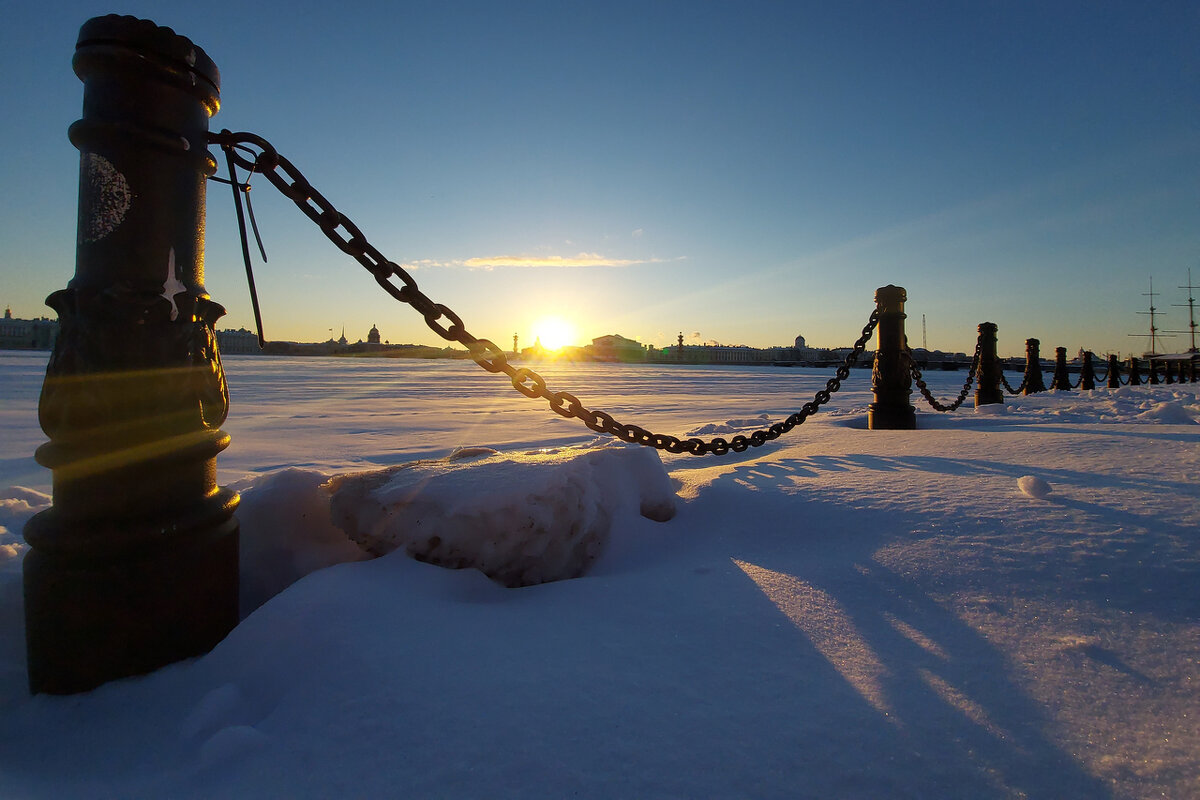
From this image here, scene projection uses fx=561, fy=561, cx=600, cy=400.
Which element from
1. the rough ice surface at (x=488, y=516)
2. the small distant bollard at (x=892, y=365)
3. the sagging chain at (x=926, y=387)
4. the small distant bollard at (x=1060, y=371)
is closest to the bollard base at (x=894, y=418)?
the small distant bollard at (x=892, y=365)

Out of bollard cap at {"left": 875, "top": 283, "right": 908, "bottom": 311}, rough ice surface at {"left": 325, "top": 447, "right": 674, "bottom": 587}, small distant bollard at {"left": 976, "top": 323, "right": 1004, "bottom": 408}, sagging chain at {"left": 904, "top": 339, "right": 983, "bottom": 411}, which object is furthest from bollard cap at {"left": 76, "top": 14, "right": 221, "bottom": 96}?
small distant bollard at {"left": 976, "top": 323, "right": 1004, "bottom": 408}

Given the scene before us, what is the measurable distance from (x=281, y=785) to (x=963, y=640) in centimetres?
142

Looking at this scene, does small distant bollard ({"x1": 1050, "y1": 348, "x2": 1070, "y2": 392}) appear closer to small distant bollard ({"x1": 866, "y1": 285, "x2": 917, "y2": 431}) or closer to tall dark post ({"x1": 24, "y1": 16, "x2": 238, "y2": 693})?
small distant bollard ({"x1": 866, "y1": 285, "x2": 917, "y2": 431})

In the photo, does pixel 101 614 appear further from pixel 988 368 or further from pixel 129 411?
pixel 988 368

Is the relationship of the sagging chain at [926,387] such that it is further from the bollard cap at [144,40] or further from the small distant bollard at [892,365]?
the bollard cap at [144,40]

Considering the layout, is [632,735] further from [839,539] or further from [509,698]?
[839,539]

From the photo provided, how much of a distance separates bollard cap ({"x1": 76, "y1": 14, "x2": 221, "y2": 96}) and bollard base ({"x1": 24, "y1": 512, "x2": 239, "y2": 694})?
1156 millimetres

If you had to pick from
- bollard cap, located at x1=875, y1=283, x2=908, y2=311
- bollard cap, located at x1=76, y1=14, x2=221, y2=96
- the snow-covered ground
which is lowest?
the snow-covered ground

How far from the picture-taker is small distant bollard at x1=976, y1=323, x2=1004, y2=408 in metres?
7.07

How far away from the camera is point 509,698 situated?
1099 millimetres

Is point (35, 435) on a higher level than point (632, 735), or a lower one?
higher

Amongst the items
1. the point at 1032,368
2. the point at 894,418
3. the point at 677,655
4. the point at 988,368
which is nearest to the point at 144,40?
the point at 677,655

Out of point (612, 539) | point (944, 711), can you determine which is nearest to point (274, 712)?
point (612, 539)

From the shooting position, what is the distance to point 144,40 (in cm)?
139
